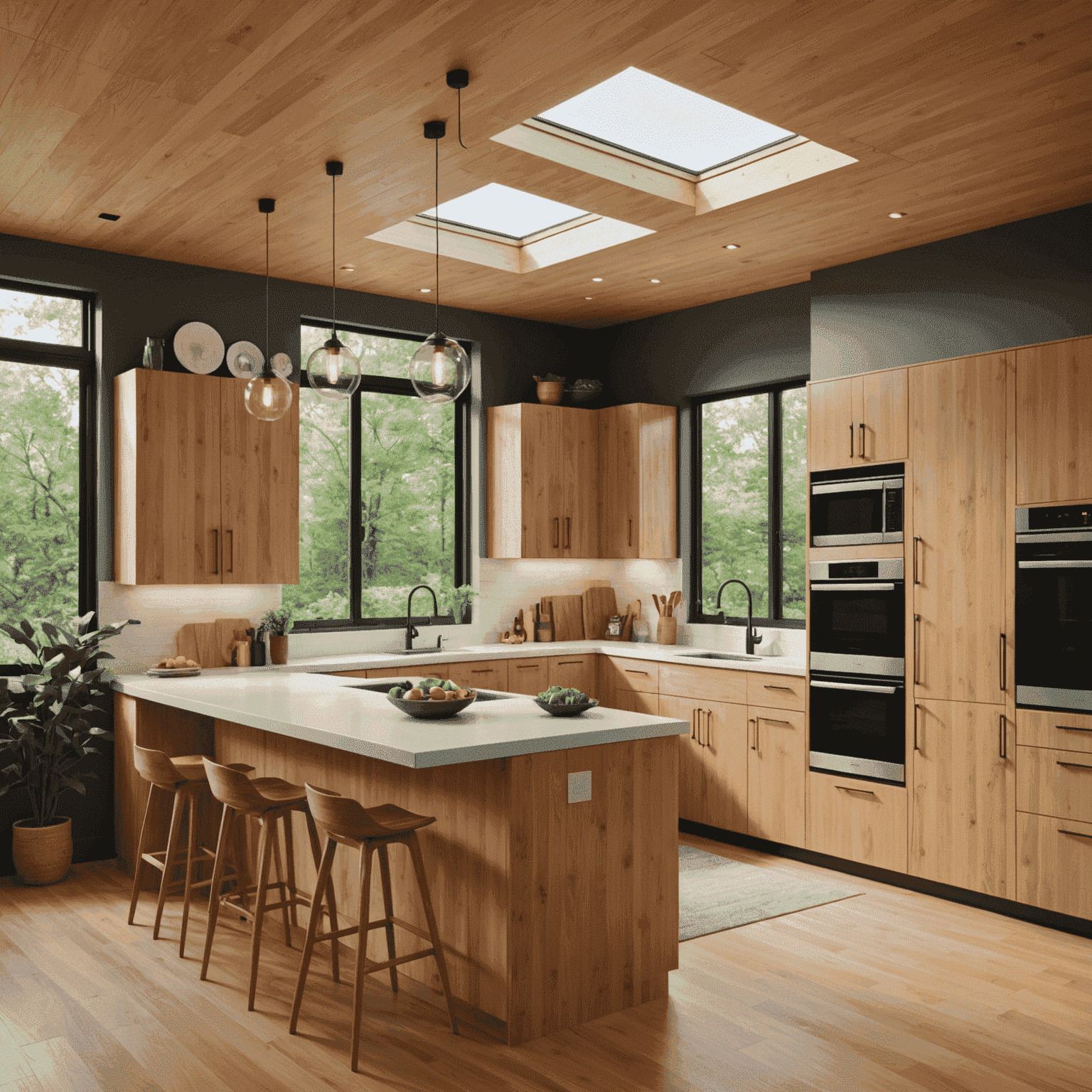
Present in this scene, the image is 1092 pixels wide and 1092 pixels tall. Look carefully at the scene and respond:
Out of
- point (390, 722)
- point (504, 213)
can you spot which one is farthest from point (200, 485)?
point (390, 722)

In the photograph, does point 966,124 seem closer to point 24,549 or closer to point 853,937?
point 853,937

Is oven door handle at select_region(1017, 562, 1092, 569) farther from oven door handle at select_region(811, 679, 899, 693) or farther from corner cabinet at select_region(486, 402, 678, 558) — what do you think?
corner cabinet at select_region(486, 402, 678, 558)

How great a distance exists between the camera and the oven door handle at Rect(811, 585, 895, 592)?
192 inches

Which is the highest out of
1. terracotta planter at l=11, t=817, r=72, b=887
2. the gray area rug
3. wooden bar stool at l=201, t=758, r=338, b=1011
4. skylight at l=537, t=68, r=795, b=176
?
skylight at l=537, t=68, r=795, b=176

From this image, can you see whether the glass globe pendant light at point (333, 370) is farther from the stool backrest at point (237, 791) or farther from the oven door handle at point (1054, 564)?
the oven door handle at point (1054, 564)

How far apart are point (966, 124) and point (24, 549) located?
15.3 ft

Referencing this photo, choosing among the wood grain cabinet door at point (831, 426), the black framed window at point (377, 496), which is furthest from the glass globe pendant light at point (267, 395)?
the wood grain cabinet door at point (831, 426)

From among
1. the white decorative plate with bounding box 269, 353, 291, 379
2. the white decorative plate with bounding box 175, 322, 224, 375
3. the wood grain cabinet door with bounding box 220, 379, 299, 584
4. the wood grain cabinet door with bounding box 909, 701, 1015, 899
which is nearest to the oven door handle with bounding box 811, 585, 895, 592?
the wood grain cabinet door with bounding box 909, 701, 1015, 899

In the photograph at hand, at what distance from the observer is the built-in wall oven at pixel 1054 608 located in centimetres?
416

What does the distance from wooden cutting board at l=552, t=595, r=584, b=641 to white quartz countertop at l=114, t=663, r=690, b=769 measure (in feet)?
7.83

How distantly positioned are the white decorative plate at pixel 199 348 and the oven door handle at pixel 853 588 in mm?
3371

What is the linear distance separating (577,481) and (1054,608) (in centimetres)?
328

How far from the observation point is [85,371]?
5.37 meters

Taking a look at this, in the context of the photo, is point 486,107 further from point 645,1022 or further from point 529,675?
point 529,675
